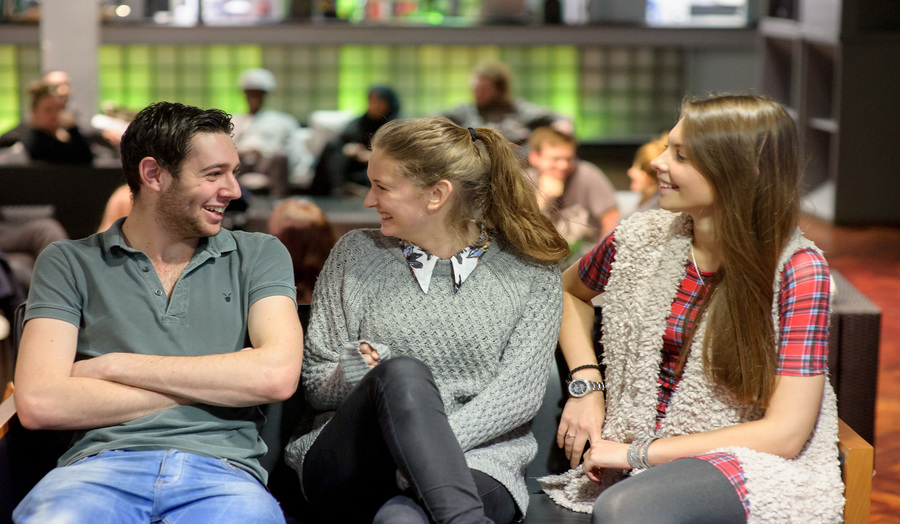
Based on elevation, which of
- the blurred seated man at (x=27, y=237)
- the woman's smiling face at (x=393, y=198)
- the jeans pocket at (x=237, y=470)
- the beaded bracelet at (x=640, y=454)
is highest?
the woman's smiling face at (x=393, y=198)

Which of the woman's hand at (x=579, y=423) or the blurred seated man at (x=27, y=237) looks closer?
the woman's hand at (x=579, y=423)

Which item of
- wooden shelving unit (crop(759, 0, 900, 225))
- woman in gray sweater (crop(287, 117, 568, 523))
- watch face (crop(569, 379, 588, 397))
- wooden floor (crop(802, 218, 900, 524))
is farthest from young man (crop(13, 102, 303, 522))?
wooden shelving unit (crop(759, 0, 900, 225))

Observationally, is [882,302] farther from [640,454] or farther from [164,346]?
[164,346]

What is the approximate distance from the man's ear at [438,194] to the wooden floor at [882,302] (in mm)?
713

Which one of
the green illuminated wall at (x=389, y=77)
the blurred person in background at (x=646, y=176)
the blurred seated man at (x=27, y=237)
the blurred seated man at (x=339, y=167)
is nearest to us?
the blurred person in background at (x=646, y=176)

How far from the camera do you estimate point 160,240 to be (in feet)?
6.49

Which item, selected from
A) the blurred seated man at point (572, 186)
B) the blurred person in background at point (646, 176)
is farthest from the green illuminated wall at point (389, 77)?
the blurred person in background at point (646, 176)

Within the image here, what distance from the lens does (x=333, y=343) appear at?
78.4 inches

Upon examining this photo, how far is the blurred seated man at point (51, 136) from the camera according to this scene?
5562mm

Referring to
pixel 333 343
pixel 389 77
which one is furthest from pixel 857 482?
pixel 389 77

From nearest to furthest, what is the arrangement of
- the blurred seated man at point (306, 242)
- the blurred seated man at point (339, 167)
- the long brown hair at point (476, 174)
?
the long brown hair at point (476, 174)
the blurred seated man at point (306, 242)
the blurred seated man at point (339, 167)

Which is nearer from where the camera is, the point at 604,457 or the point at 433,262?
the point at 604,457

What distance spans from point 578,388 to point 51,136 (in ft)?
14.7

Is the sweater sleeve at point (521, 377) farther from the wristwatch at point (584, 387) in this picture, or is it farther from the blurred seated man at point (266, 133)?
the blurred seated man at point (266, 133)
